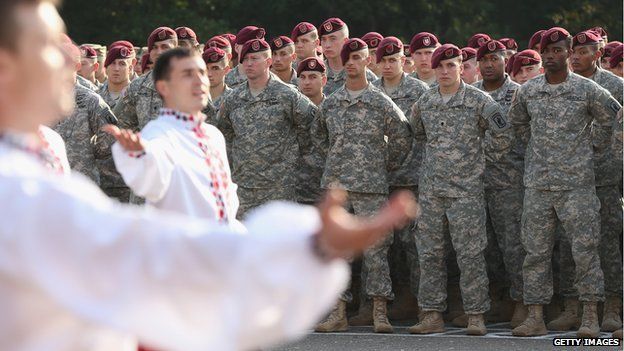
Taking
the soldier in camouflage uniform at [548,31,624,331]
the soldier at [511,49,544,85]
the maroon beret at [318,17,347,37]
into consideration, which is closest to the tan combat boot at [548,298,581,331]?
the soldier in camouflage uniform at [548,31,624,331]

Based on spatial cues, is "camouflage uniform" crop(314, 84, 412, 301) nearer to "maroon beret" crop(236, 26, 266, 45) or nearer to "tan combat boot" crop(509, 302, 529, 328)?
"tan combat boot" crop(509, 302, 529, 328)

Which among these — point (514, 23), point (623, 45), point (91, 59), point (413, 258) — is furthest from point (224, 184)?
point (514, 23)

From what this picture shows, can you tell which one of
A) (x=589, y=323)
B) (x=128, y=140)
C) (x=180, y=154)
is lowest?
(x=589, y=323)

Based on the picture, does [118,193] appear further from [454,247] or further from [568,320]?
[568,320]

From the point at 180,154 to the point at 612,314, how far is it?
4810 millimetres

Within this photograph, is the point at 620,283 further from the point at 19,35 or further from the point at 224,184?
the point at 19,35

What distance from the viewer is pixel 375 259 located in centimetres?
1090

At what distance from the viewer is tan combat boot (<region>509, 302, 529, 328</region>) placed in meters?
10.7

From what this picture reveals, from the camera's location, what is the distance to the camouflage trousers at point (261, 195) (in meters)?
11.2

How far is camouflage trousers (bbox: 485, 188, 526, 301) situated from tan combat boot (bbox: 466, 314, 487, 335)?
447 millimetres

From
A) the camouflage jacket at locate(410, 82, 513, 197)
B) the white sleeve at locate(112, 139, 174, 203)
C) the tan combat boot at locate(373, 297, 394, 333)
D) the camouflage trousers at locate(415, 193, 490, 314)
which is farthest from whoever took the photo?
the tan combat boot at locate(373, 297, 394, 333)

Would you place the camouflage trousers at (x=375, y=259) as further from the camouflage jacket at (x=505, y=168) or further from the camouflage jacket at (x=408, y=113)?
the camouflage jacket at (x=505, y=168)

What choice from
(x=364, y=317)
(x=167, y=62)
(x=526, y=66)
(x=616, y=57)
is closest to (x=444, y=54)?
(x=526, y=66)

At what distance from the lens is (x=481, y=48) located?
1148 centimetres
